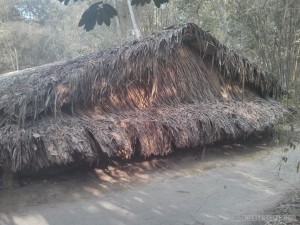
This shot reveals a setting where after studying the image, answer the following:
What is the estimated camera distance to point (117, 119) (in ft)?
20.1

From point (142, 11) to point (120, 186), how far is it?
36.1 ft

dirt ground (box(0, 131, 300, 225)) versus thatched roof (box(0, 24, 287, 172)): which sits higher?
thatched roof (box(0, 24, 287, 172))

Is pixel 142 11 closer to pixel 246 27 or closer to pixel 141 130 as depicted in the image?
pixel 246 27

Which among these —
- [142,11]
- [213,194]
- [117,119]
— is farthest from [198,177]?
[142,11]

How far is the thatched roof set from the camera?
542 cm

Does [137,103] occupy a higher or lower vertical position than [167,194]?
higher

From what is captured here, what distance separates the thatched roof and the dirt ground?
325 millimetres

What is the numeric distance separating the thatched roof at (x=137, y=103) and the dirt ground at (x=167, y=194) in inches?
12.8

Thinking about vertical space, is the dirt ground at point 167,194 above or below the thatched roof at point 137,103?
below

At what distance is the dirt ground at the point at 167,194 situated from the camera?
177 inches

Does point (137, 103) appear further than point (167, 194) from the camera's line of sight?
Yes

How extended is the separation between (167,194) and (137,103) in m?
2.10

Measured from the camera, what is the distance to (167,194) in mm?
5289

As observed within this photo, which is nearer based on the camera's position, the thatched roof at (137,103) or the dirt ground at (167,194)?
the dirt ground at (167,194)
